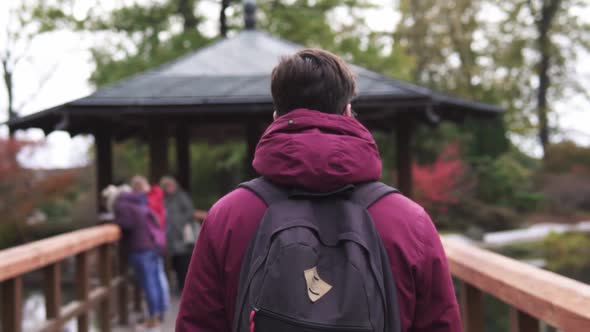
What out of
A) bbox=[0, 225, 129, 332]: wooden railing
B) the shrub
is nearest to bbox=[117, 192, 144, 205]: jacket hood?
bbox=[0, 225, 129, 332]: wooden railing

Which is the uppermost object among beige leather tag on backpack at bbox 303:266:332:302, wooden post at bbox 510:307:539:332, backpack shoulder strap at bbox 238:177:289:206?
backpack shoulder strap at bbox 238:177:289:206

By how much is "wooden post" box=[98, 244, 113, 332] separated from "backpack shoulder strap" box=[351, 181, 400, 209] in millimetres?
4521

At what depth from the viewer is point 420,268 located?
1.51 meters

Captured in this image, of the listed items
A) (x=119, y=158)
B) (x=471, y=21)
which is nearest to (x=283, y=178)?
(x=119, y=158)

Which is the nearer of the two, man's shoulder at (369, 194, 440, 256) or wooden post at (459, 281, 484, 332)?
man's shoulder at (369, 194, 440, 256)

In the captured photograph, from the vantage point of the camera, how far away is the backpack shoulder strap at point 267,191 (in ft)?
4.97

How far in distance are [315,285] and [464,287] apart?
192 cm

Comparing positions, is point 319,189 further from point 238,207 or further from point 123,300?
point 123,300

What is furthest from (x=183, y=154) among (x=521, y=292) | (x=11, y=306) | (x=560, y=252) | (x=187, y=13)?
(x=560, y=252)

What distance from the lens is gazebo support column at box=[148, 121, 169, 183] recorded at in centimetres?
716

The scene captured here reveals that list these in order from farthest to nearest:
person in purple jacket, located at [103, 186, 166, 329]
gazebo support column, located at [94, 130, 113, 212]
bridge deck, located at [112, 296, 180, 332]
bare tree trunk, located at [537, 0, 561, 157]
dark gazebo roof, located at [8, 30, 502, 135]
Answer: bare tree trunk, located at [537, 0, 561, 157]
gazebo support column, located at [94, 130, 113, 212]
dark gazebo roof, located at [8, 30, 502, 135]
bridge deck, located at [112, 296, 180, 332]
person in purple jacket, located at [103, 186, 166, 329]

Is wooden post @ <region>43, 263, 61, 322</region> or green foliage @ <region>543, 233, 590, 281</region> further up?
wooden post @ <region>43, 263, 61, 322</region>

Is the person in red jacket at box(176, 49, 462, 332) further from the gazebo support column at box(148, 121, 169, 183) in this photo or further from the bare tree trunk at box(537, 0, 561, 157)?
the bare tree trunk at box(537, 0, 561, 157)

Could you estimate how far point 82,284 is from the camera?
4980mm
